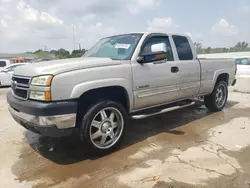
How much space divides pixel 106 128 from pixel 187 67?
2.32 meters

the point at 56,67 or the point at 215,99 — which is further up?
the point at 56,67

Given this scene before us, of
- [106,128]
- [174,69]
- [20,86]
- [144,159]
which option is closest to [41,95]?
[20,86]

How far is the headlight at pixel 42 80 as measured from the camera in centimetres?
331

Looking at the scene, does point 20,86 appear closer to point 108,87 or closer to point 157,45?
point 108,87

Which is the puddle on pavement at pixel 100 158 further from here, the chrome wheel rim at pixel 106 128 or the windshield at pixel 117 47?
the windshield at pixel 117 47

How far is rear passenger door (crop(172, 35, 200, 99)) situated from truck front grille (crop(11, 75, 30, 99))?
288 centimetres

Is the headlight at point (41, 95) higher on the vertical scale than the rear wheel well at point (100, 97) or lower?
higher

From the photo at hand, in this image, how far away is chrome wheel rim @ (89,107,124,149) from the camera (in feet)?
12.8

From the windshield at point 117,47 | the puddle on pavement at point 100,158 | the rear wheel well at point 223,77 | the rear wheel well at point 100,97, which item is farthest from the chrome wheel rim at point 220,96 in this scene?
the rear wheel well at point 100,97

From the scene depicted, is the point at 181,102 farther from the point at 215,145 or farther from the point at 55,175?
the point at 55,175

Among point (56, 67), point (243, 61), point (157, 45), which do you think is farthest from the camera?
point (243, 61)

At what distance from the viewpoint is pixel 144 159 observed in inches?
150

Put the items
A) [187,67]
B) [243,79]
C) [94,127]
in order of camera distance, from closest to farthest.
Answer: [94,127] < [187,67] < [243,79]

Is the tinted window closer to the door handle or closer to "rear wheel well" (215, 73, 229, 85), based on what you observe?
"rear wheel well" (215, 73, 229, 85)
